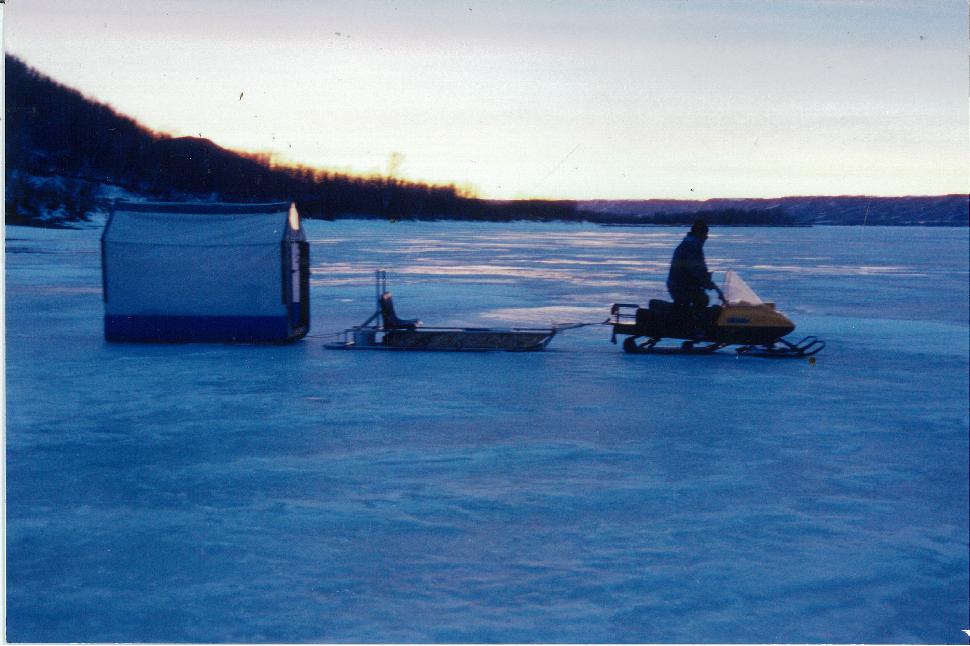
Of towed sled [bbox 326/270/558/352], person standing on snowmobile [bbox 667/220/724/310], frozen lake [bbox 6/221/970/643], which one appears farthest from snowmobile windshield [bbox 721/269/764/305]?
towed sled [bbox 326/270/558/352]

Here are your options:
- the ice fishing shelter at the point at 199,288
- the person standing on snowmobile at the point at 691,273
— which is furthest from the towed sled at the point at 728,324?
the ice fishing shelter at the point at 199,288

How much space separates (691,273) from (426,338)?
3285 mm

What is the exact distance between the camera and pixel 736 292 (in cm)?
981

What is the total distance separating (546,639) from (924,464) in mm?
3431

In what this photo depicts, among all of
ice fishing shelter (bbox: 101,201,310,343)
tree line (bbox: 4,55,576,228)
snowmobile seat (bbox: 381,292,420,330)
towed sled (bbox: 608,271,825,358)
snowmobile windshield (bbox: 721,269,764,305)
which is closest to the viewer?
towed sled (bbox: 608,271,825,358)

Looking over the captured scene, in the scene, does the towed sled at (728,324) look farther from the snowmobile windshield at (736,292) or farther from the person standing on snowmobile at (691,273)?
the person standing on snowmobile at (691,273)

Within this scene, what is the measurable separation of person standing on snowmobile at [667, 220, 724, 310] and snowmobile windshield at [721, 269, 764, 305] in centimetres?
17

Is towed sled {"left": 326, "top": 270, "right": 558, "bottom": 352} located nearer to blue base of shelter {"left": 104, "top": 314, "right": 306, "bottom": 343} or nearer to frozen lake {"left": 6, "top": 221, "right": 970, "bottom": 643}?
frozen lake {"left": 6, "top": 221, "right": 970, "bottom": 643}

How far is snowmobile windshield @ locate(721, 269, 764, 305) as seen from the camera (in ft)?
32.1

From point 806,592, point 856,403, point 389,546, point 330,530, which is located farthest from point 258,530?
point 856,403

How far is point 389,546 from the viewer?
3.99 m

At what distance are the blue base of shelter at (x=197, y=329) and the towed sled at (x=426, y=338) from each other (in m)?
0.77

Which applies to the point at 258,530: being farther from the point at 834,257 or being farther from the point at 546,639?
the point at 834,257

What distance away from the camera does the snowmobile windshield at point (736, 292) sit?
385 inches
